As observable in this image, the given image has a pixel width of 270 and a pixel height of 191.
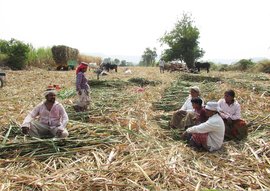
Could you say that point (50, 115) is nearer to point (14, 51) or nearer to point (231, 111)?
point (231, 111)

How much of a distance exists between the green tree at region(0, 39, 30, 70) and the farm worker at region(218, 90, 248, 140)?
623 inches

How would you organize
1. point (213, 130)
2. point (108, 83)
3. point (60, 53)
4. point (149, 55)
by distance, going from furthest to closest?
1. point (149, 55)
2. point (60, 53)
3. point (108, 83)
4. point (213, 130)

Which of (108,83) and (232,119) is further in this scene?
(108,83)

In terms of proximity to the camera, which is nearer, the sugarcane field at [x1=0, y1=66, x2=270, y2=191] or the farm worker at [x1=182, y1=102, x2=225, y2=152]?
the sugarcane field at [x1=0, y1=66, x2=270, y2=191]

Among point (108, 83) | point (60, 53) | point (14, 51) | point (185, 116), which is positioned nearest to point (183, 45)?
point (60, 53)

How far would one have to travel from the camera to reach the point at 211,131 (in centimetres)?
484

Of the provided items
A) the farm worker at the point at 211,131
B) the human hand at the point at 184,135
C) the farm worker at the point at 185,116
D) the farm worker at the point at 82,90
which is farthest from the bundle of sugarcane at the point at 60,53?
the farm worker at the point at 211,131

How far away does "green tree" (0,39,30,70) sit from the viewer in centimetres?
1934

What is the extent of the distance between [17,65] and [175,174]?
17442 mm

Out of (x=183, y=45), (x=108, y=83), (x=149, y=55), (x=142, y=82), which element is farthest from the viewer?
(x=149, y=55)

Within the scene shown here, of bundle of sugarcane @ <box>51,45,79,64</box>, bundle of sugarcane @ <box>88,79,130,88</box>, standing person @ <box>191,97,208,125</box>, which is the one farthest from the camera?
bundle of sugarcane @ <box>51,45,79,64</box>

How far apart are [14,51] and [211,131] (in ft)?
54.6

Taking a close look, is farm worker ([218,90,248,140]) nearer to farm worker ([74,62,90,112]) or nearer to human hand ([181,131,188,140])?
human hand ([181,131,188,140])

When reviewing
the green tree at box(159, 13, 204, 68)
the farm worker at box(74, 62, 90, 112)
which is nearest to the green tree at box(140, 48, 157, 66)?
the green tree at box(159, 13, 204, 68)
